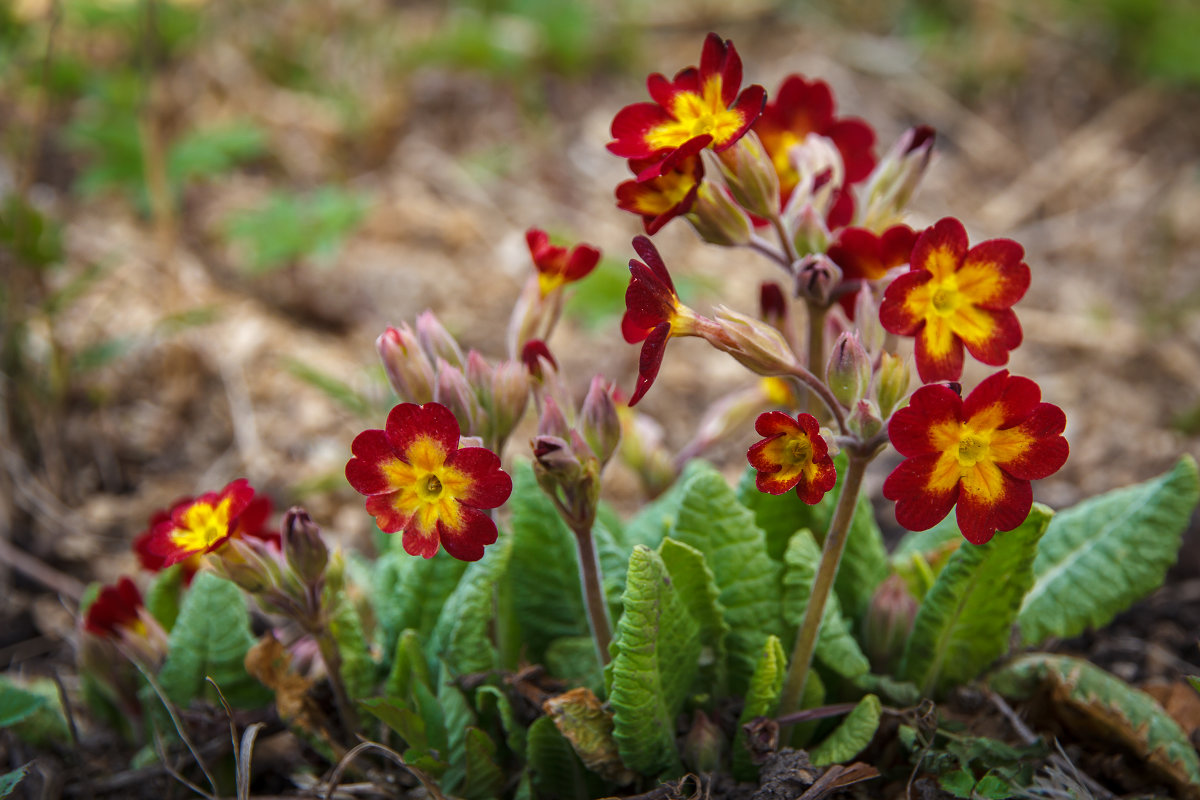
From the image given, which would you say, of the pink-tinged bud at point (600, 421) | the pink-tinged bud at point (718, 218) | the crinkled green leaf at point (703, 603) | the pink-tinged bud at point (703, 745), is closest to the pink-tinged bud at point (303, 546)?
the pink-tinged bud at point (600, 421)

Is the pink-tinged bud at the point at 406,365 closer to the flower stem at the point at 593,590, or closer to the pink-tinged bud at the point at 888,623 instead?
the flower stem at the point at 593,590

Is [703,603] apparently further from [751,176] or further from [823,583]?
Result: [751,176]

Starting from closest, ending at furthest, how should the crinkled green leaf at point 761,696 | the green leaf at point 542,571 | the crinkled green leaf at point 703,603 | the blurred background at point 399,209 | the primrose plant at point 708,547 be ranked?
1. the primrose plant at point 708,547
2. the crinkled green leaf at point 761,696
3. the crinkled green leaf at point 703,603
4. the green leaf at point 542,571
5. the blurred background at point 399,209

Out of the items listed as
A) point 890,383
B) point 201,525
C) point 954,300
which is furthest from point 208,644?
point 954,300

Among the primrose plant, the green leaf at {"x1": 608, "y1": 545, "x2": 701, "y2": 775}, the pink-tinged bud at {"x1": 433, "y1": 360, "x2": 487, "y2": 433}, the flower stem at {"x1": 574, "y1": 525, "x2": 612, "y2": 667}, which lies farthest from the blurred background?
the green leaf at {"x1": 608, "y1": 545, "x2": 701, "y2": 775}

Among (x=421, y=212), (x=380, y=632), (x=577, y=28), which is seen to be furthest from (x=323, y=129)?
(x=380, y=632)

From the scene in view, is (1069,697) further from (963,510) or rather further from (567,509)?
(567,509)

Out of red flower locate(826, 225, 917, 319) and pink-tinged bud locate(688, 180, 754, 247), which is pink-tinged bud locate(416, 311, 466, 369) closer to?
pink-tinged bud locate(688, 180, 754, 247)
